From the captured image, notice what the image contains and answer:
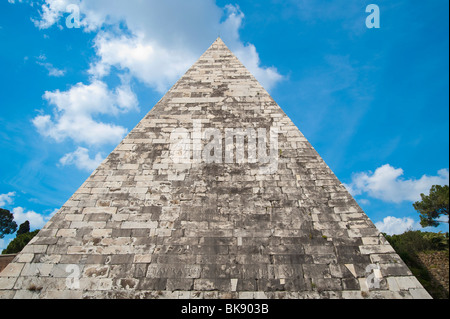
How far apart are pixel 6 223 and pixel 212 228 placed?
103 ft

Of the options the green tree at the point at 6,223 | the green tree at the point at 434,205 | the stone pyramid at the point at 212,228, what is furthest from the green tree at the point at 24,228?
the green tree at the point at 434,205

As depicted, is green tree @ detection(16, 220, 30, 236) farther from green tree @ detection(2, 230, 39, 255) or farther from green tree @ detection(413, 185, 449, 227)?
green tree @ detection(413, 185, 449, 227)

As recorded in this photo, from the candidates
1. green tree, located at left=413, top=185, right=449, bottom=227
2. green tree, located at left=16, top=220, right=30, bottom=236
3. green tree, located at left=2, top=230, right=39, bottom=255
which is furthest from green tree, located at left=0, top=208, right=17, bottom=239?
green tree, located at left=413, top=185, right=449, bottom=227

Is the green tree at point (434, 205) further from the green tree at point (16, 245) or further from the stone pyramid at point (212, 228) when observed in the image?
the green tree at point (16, 245)

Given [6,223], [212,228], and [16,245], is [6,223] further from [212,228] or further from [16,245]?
[212,228]

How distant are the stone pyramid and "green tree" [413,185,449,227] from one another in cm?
1517

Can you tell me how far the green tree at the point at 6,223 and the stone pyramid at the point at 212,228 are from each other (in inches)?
1137

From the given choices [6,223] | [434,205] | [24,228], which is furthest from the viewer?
[6,223]

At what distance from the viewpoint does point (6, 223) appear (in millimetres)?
24734

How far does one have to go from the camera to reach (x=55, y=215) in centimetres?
474

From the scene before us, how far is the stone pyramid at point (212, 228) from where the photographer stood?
154 inches

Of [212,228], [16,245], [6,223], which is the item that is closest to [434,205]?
[212,228]
